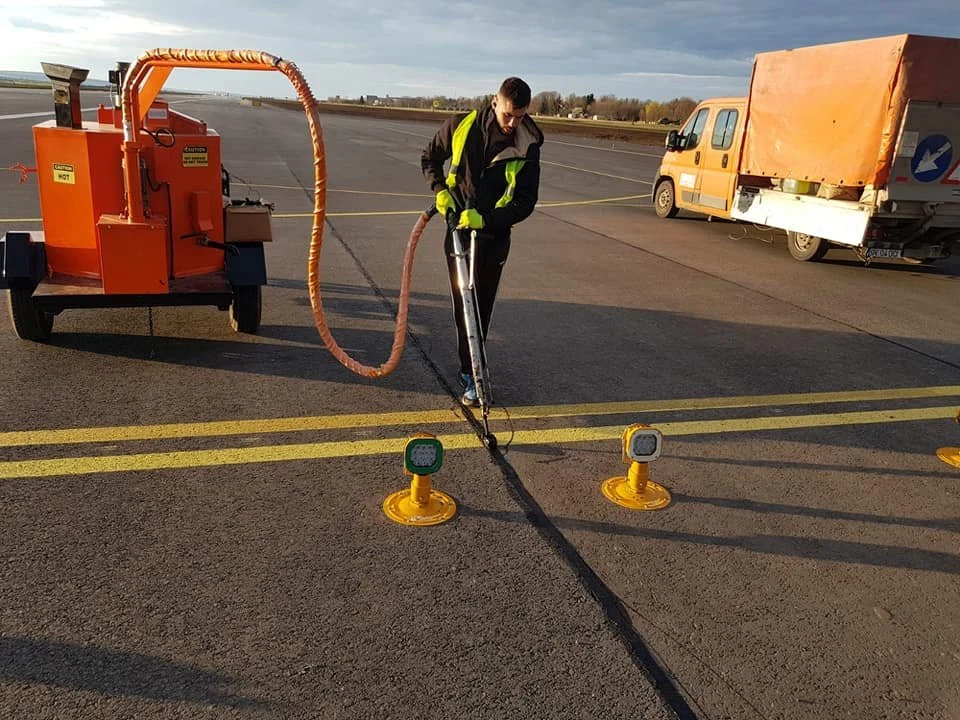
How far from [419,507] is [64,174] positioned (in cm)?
391

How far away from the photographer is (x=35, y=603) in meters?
2.80

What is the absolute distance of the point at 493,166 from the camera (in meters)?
4.60

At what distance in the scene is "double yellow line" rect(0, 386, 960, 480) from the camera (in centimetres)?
393

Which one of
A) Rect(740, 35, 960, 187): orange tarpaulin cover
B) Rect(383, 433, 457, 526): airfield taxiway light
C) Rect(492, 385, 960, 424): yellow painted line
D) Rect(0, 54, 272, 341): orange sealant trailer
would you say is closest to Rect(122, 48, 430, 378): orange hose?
Rect(0, 54, 272, 341): orange sealant trailer

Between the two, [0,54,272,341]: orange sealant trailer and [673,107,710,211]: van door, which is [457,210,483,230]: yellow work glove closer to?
[0,54,272,341]: orange sealant trailer

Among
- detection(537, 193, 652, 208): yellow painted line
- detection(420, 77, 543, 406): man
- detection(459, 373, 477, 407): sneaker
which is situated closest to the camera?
detection(420, 77, 543, 406): man

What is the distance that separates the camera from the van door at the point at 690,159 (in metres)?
13.8

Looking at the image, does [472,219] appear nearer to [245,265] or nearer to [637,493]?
[637,493]

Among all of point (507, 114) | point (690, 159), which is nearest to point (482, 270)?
point (507, 114)

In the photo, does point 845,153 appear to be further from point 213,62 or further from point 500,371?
point 213,62

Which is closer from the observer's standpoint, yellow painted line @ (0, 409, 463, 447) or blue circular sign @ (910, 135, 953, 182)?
yellow painted line @ (0, 409, 463, 447)

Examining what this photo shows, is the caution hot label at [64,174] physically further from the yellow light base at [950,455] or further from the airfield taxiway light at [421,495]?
the yellow light base at [950,455]

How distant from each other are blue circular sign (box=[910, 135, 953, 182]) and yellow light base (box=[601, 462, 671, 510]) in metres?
7.85

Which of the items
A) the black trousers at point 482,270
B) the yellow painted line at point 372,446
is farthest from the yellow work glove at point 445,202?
the yellow painted line at point 372,446
